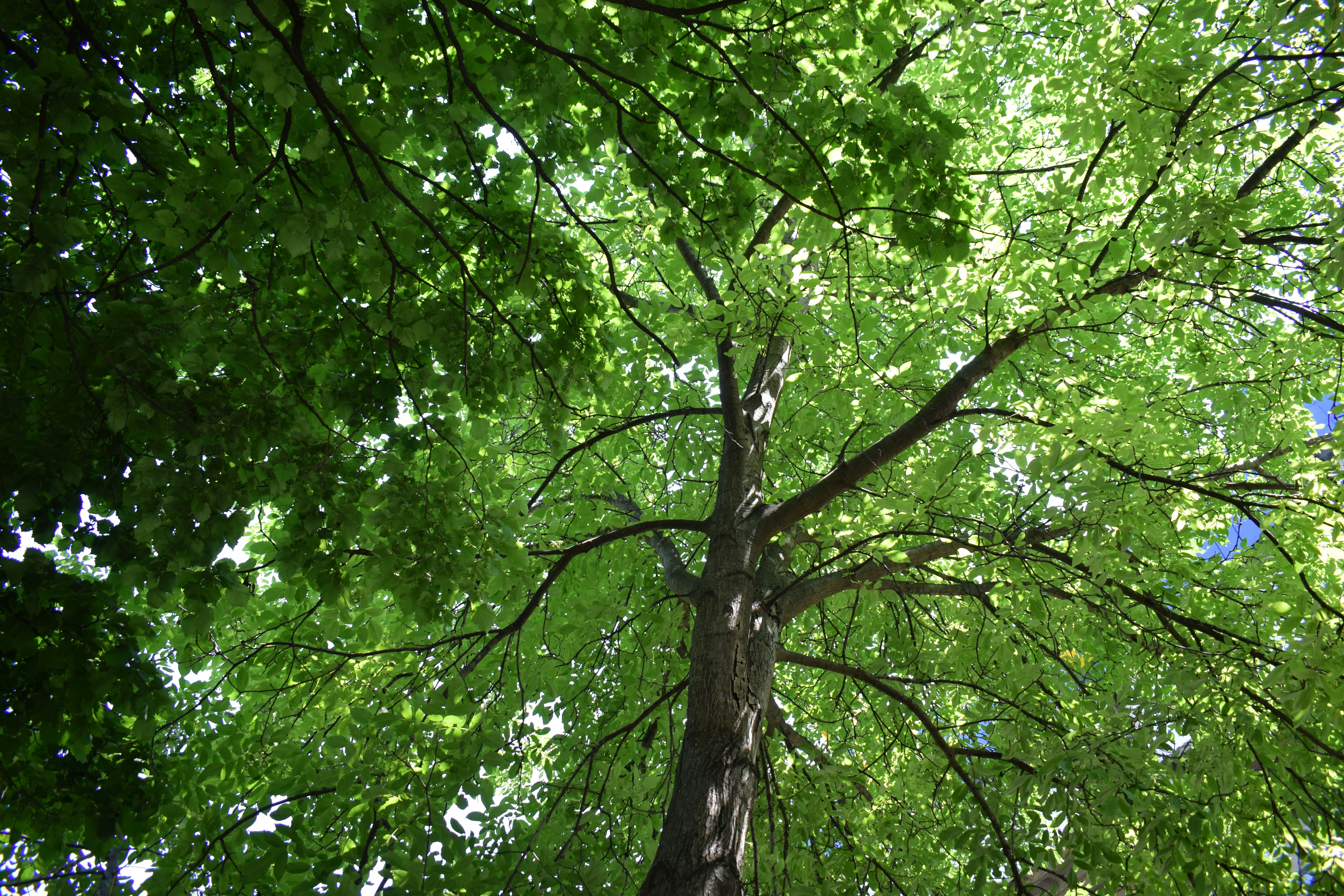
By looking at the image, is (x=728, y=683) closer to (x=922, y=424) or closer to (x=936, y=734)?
(x=936, y=734)

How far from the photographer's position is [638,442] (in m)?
5.31

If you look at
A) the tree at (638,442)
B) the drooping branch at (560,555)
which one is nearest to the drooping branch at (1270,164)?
the tree at (638,442)

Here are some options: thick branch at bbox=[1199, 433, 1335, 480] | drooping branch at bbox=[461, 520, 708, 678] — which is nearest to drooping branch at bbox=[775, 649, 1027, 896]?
drooping branch at bbox=[461, 520, 708, 678]

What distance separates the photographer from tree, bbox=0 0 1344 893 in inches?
99.7

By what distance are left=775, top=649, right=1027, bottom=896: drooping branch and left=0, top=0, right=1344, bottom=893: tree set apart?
0.04m

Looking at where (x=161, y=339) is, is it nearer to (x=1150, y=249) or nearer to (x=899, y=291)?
(x=899, y=291)

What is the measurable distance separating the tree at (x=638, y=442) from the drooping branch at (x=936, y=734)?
1.6 inches

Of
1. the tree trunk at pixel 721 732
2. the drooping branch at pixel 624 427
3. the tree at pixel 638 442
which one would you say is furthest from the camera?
the drooping branch at pixel 624 427

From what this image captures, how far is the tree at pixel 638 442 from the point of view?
2.53 meters

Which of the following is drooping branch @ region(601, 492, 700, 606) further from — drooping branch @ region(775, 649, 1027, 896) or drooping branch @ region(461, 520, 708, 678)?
drooping branch @ region(775, 649, 1027, 896)

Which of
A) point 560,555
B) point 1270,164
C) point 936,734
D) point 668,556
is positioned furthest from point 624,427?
point 1270,164

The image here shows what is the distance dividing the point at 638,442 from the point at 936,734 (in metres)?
2.74

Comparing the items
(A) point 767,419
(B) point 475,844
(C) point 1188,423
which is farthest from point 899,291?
(B) point 475,844

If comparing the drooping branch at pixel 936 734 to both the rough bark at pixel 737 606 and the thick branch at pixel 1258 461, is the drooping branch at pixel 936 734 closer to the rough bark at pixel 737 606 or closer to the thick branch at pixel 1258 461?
the rough bark at pixel 737 606
